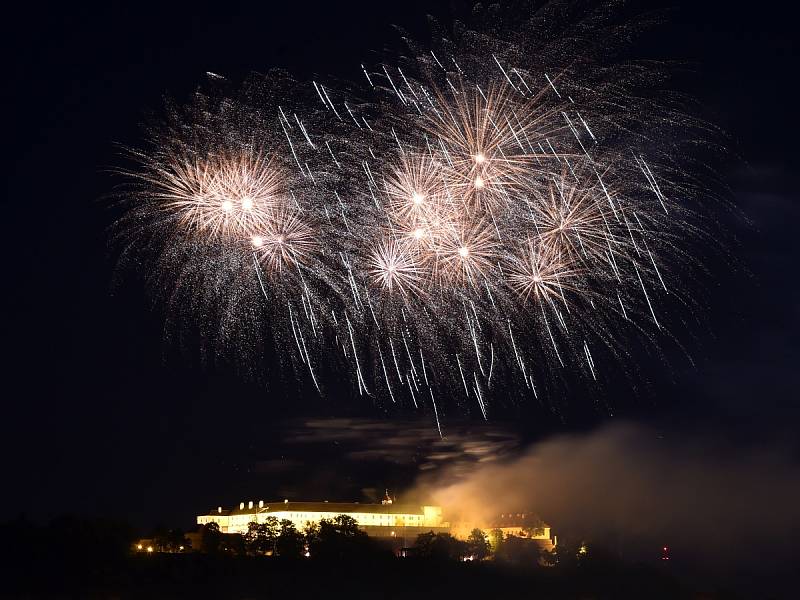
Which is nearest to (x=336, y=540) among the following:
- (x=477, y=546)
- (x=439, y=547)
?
(x=439, y=547)

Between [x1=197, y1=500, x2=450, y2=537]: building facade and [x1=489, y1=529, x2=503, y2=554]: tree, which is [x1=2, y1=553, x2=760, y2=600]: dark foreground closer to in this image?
[x1=489, y1=529, x2=503, y2=554]: tree

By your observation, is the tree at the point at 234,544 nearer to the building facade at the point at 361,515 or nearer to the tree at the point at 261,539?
the tree at the point at 261,539

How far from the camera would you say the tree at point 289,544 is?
53562mm

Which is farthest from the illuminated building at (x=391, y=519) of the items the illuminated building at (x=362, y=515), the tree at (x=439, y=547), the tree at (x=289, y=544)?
the tree at (x=289, y=544)

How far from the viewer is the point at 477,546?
66.8m

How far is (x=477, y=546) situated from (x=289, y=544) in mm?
16085

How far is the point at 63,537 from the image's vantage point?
4553 centimetres

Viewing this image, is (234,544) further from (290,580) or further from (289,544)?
(290,580)

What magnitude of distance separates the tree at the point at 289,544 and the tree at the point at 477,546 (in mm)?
12571

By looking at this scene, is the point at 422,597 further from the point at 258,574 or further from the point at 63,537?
the point at 63,537

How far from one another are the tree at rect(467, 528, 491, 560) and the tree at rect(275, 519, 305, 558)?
12.6m

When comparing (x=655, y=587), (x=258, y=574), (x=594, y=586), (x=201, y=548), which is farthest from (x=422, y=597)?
(x=655, y=587)

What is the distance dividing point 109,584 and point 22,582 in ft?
11.3

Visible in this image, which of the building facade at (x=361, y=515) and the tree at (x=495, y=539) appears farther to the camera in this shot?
the building facade at (x=361, y=515)
